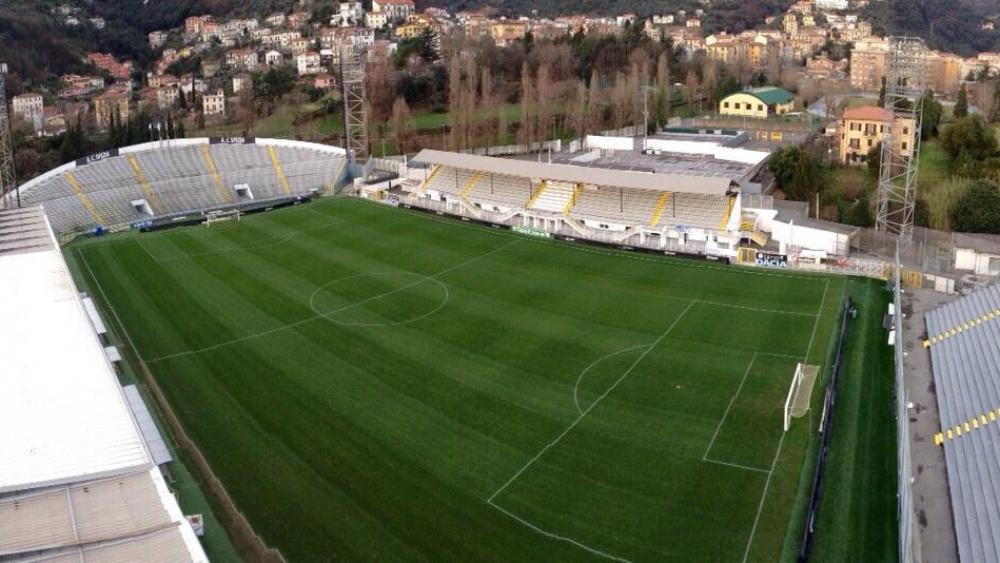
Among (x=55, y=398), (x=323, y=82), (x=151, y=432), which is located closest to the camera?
(x=55, y=398)

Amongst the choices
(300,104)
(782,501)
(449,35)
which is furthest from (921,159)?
(449,35)

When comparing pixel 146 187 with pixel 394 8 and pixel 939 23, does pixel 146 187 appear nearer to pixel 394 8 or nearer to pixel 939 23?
pixel 394 8

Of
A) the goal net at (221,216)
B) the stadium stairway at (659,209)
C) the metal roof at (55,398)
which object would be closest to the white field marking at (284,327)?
the metal roof at (55,398)

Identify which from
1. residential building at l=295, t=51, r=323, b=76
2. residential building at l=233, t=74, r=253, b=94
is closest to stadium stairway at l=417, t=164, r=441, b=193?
residential building at l=233, t=74, r=253, b=94

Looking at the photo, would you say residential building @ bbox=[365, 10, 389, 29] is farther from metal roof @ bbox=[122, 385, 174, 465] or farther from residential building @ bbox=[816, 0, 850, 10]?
metal roof @ bbox=[122, 385, 174, 465]

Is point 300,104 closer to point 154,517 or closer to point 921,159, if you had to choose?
point 921,159

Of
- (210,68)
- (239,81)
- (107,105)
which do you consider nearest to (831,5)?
(210,68)

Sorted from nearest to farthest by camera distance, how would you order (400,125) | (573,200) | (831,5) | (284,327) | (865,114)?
1. (284,327)
2. (573,200)
3. (865,114)
4. (400,125)
5. (831,5)
